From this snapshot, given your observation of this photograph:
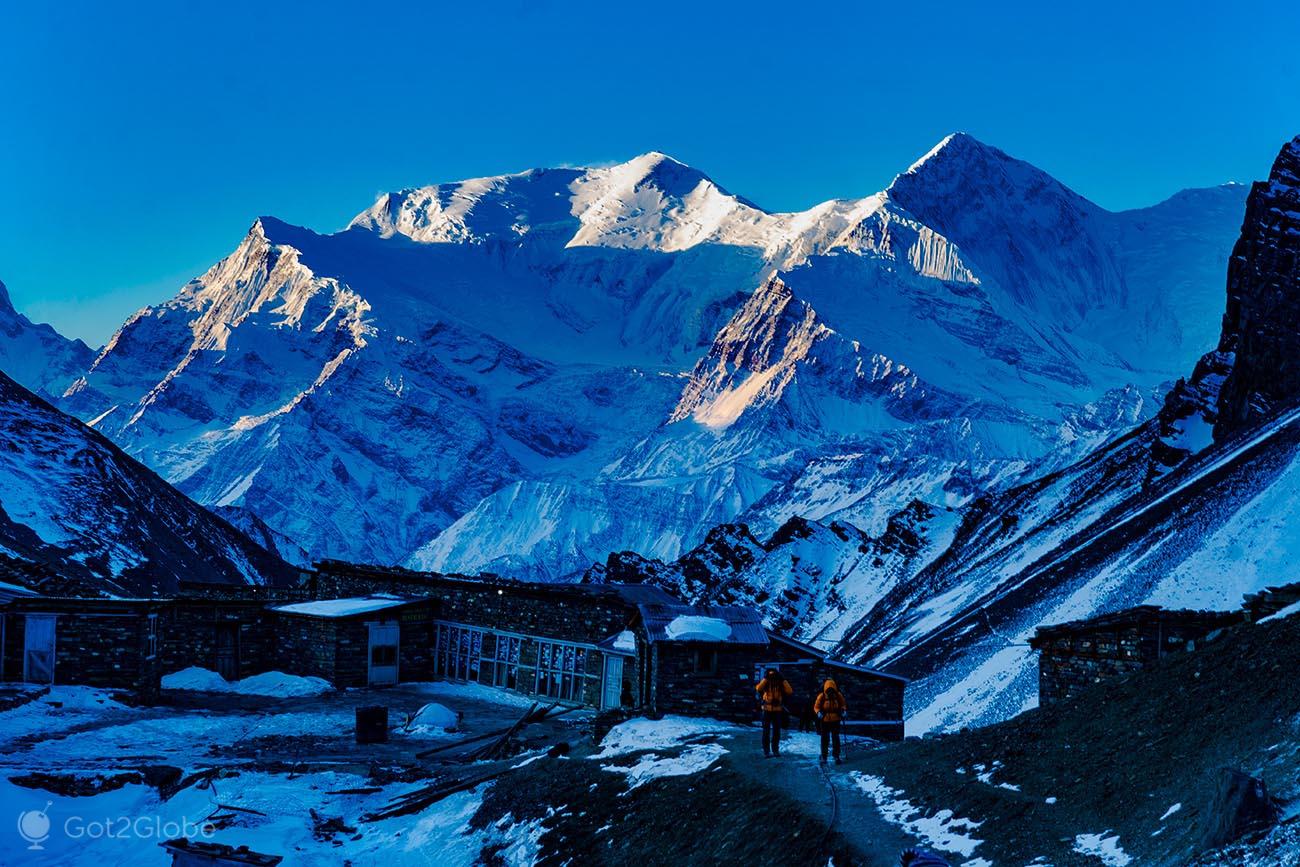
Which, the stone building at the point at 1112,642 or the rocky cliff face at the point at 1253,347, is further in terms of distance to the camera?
the rocky cliff face at the point at 1253,347

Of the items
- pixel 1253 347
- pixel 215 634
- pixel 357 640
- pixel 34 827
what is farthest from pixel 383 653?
pixel 1253 347

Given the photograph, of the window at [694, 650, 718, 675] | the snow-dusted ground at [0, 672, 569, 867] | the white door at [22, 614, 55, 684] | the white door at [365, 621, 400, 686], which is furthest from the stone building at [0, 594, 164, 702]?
the window at [694, 650, 718, 675]

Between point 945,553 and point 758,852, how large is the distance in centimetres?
10049

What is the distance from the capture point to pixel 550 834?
97.3ft

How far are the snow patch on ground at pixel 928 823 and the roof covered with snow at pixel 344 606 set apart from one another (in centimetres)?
3315

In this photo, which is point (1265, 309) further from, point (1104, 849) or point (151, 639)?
point (1104, 849)

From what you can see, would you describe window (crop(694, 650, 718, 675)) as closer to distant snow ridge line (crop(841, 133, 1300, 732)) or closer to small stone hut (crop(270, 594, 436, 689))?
small stone hut (crop(270, 594, 436, 689))

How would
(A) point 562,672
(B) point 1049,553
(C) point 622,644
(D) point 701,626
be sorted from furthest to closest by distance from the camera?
(B) point 1049,553 → (A) point 562,672 → (C) point 622,644 → (D) point 701,626

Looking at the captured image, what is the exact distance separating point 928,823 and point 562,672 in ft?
104

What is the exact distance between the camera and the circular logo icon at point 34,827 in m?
33.3

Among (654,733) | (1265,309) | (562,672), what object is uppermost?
(1265,309)

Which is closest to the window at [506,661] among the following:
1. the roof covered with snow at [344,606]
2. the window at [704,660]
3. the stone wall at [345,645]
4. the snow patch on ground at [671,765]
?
the stone wall at [345,645]

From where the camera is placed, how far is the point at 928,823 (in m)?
22.9

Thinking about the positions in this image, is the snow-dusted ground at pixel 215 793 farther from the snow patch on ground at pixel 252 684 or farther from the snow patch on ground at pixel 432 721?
the snow patch on ground at pixel 252 684
